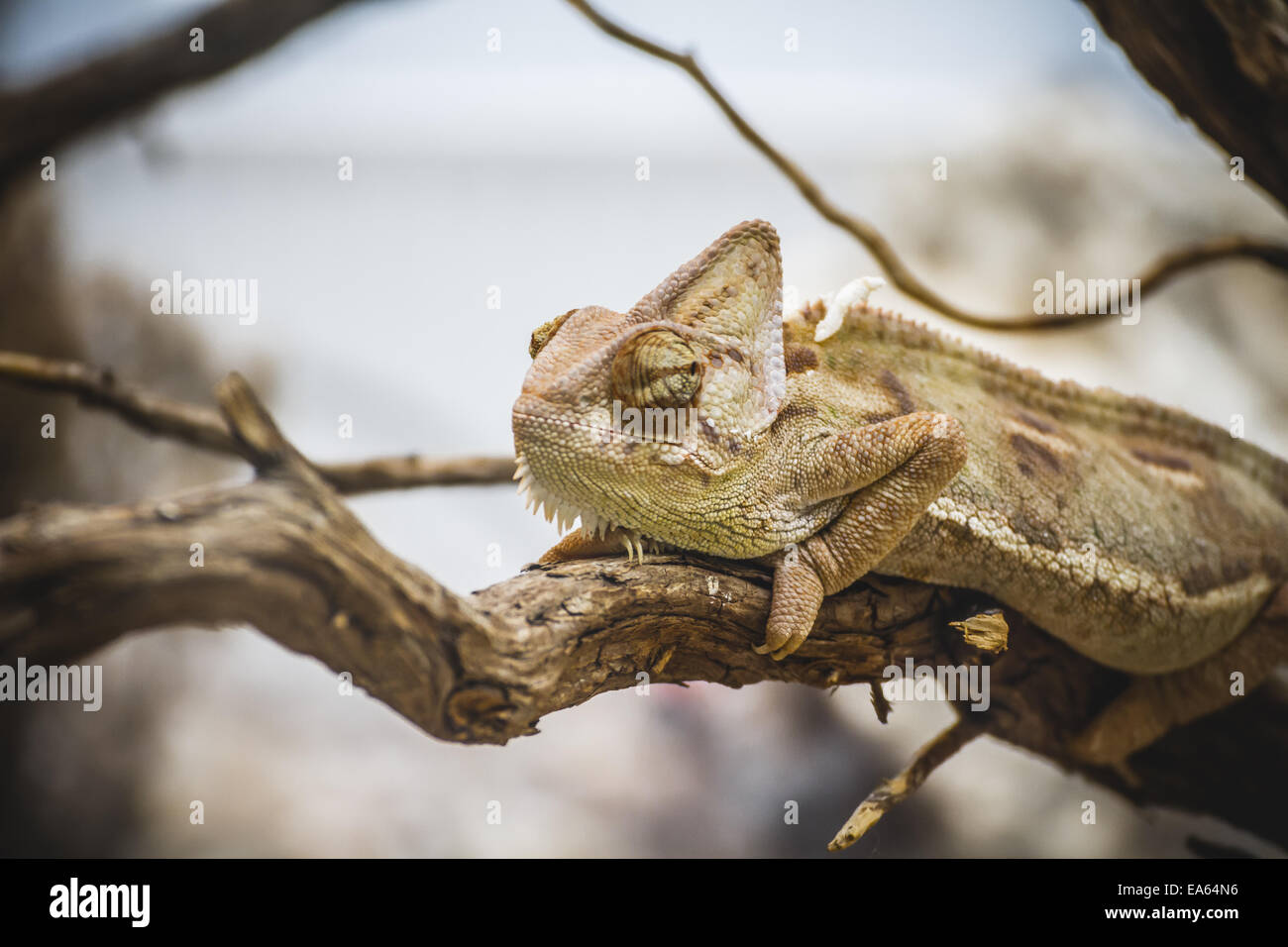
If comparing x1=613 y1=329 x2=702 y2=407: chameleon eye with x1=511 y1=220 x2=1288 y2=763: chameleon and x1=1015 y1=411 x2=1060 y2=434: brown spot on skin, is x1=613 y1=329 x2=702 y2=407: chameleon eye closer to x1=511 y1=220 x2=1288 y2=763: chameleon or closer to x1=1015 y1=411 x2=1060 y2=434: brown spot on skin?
x1=511 y1=220 x2=1288 y2=763: chameleon

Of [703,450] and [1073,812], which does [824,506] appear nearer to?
[703,450]

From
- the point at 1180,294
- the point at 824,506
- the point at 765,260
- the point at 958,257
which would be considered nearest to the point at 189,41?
the point at 765,260

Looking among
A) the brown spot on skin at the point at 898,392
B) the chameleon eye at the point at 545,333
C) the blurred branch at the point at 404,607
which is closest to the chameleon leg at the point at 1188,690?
the blurred branch at the point at 404,607

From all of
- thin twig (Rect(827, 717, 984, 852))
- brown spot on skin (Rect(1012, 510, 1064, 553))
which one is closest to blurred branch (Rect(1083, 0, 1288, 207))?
brown spot on skin (Rect(1012, 510, 1064, 553))

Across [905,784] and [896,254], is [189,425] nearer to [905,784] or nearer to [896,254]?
[905,784]

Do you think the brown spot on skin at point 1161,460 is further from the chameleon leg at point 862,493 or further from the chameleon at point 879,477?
the chameleon leg at point 862,493
